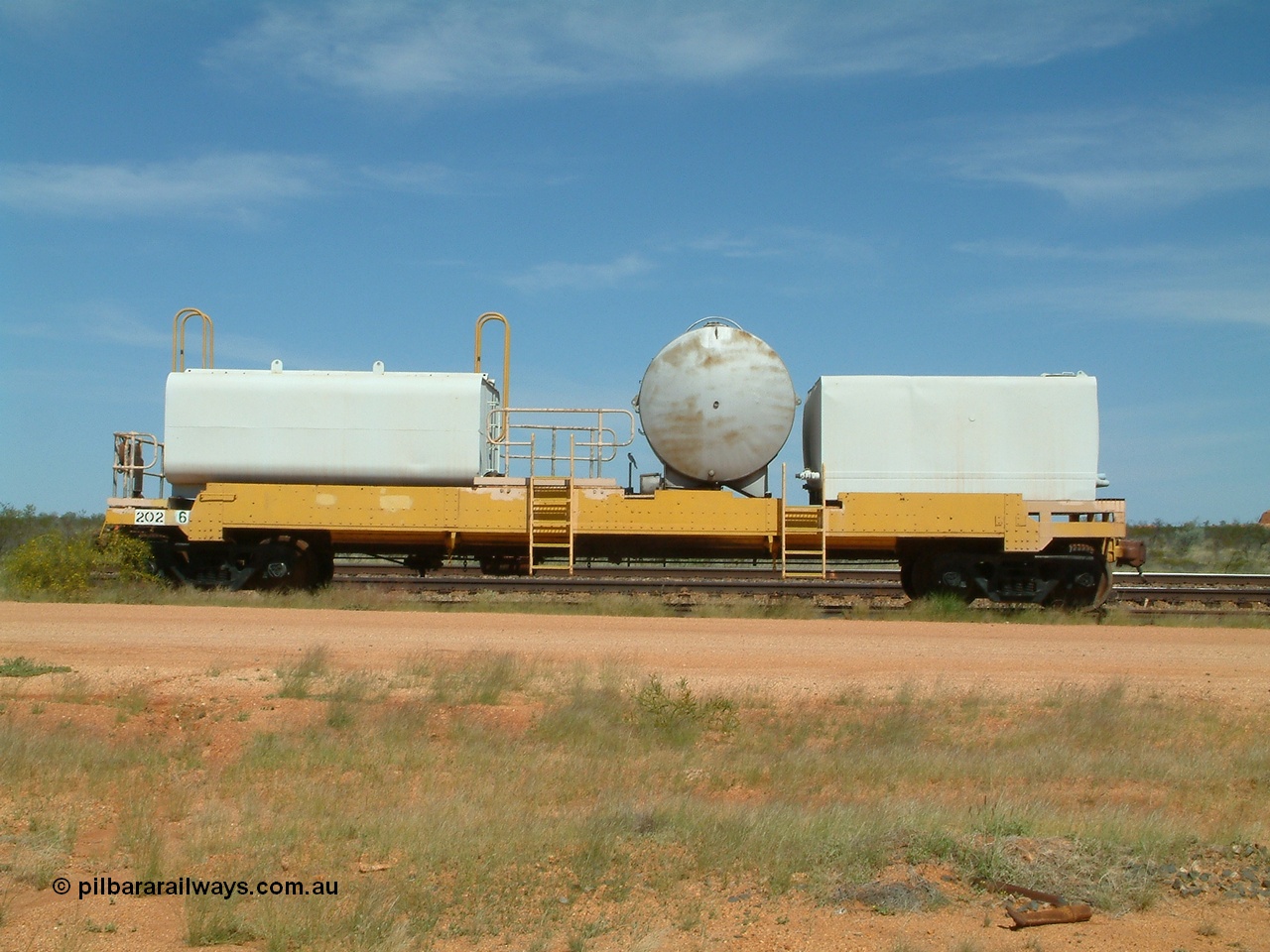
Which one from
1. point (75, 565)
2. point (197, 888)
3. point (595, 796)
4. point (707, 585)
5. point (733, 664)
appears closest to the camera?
point (197, 888)

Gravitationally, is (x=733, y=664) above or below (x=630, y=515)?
below

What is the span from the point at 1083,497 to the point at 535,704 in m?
10.7

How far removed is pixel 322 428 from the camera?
16.9 meters

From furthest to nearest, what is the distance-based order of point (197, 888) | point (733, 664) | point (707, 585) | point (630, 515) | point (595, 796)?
point (707, 585)
point (630, 515)
point (733, 664)
point (595, 796)
point (197, 888)

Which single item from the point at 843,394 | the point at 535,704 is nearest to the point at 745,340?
the point at 843,394

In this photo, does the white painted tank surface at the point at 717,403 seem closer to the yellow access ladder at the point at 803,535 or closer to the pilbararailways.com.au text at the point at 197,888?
the yellow access ladder at the point at 803,535

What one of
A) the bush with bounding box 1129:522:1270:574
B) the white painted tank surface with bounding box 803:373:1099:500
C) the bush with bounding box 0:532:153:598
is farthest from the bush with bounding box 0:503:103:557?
the bush with bounding box 1129:522:1270:574

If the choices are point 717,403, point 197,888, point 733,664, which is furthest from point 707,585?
point 197,888

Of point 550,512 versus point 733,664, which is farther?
point 550,512

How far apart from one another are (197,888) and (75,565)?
1317cm

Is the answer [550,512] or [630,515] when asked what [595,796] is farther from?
[550,512]

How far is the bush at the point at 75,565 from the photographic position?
16.7 meters

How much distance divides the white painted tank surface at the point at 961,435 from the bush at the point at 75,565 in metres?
10.3

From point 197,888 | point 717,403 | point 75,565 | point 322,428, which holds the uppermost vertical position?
point 717,403
